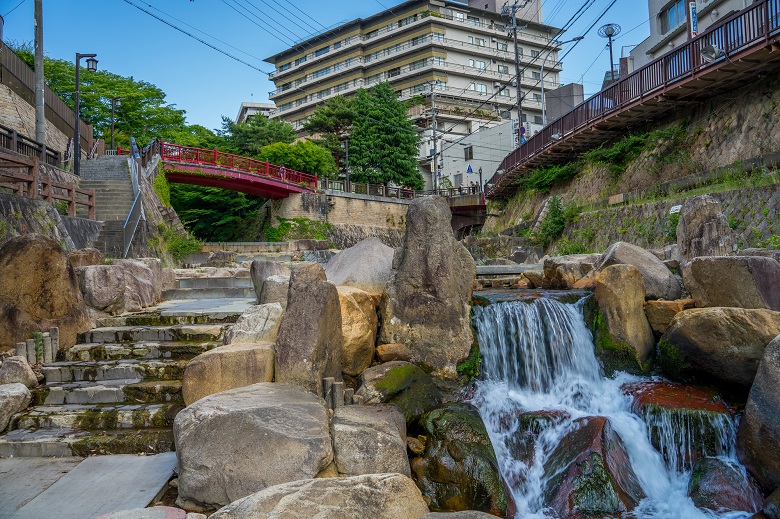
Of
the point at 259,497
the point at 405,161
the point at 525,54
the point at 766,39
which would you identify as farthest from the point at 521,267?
the point at 525,54

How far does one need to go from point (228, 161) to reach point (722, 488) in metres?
31.2

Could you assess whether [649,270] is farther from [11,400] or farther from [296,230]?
[296,230]

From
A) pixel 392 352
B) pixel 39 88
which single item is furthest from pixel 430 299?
pixel 39 88

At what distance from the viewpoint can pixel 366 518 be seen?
423 centimetres

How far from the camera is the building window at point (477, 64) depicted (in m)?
63.9

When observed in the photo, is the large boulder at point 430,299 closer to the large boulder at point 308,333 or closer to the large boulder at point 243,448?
the large boulder at point 308,333

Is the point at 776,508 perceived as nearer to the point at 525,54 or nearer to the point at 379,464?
the point at 379,464

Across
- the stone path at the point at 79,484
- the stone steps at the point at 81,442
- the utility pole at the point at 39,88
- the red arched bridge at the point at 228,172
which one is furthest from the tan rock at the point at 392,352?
the red arched bridge at the point at 228,172

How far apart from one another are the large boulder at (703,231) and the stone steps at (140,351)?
8452 millimetres

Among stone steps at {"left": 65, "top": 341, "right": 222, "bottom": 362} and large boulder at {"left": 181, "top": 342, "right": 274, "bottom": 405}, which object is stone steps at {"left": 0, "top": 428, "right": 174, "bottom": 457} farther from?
stone steps at {"left": 65, "top": 341, "right": 222, "bottom": 362}

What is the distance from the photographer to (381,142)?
149 feet

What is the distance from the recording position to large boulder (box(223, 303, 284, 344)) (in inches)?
274

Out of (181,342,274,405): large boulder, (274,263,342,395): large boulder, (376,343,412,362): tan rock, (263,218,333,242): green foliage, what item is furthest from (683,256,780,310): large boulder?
(263,218,333,242): green foliage

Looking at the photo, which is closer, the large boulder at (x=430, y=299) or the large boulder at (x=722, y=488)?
the large boulder at (x=722, y=488)
